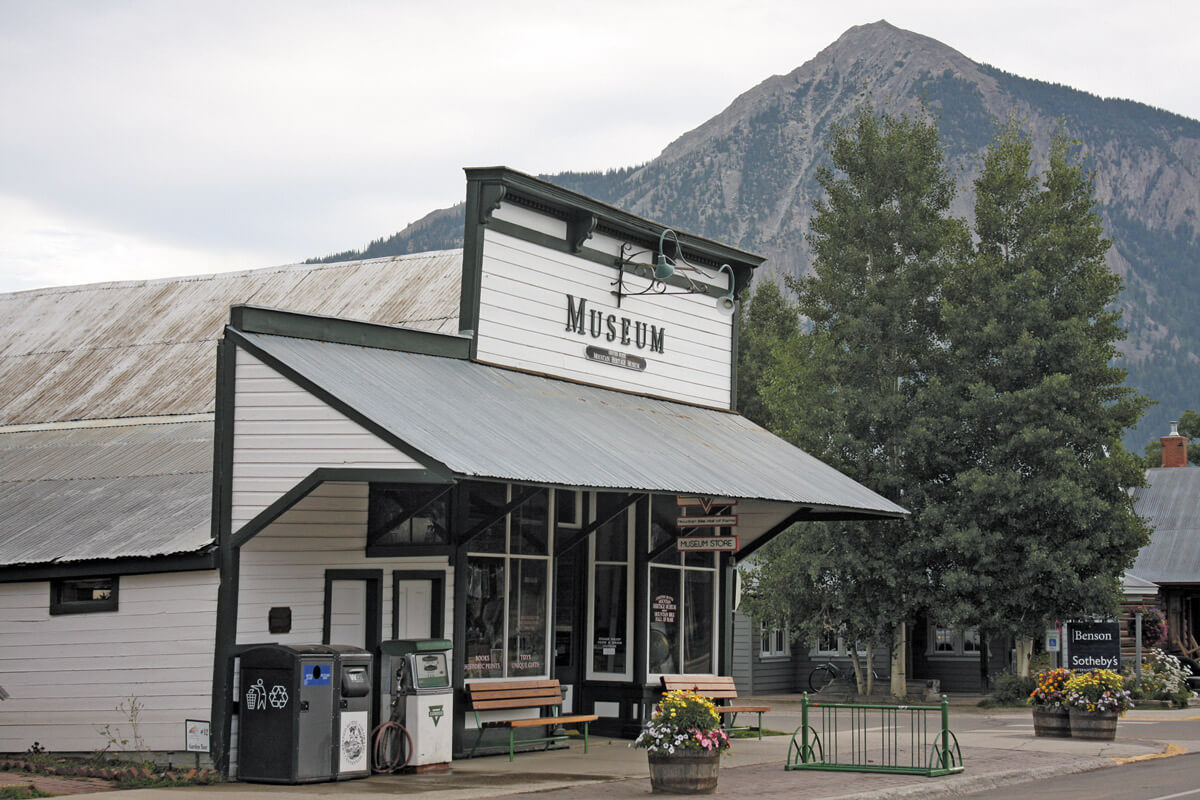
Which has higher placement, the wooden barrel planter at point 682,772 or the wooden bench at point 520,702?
the wooden bench at point 520,702

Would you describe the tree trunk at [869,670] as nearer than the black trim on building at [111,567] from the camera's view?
No

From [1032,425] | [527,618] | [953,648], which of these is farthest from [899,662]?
[527,618]

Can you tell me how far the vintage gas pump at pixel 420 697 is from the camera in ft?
50.5

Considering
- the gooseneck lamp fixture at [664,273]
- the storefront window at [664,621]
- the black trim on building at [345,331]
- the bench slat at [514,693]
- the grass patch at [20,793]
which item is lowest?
the grass patch at [20,793]

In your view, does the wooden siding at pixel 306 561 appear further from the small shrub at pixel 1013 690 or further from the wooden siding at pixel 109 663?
the small shrub at pixel 1013 690

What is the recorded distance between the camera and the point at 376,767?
15.2 metres

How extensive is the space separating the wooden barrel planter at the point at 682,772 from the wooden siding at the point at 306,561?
3.75 meters

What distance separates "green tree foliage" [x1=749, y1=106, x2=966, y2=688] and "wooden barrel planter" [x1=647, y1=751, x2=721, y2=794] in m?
18.7

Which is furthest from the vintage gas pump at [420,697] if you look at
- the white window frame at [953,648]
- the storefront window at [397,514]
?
the white window frame at [953,648]

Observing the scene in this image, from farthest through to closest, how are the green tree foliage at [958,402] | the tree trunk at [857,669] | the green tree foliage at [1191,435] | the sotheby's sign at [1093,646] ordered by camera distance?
the green tree foliage at [1191,435] < the tree trunk at [857,669] < the green tree foliage at [958,402] < the sotheby's sign at [1093,646]

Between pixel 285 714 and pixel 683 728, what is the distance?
402 centimetres

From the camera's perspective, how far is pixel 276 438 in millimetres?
14602

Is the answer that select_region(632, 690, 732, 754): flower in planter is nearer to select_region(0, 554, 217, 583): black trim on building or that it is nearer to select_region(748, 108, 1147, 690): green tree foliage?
select_region(0, 554, 217, 583): black trim on building

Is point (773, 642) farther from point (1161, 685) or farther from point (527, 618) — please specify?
point (527, 618)
